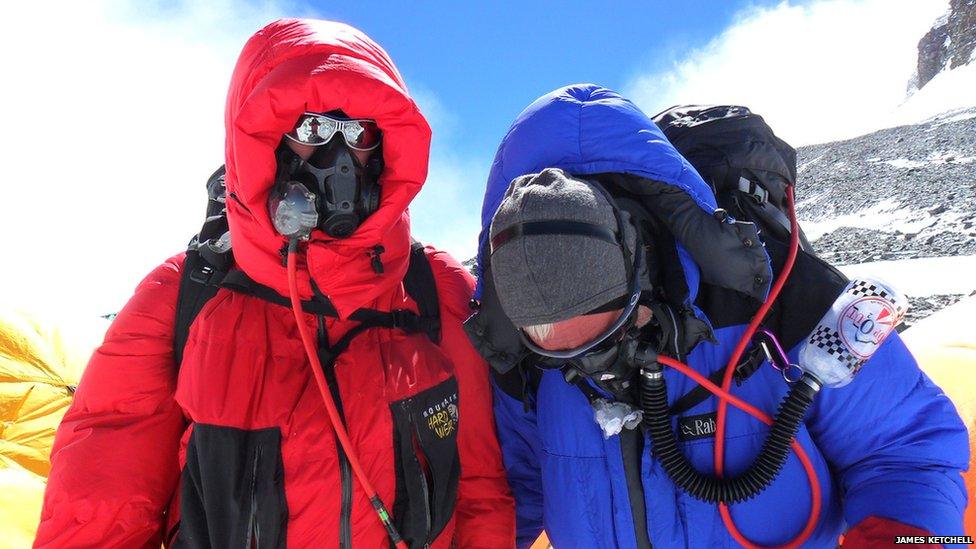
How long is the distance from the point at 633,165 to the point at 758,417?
2.71 ft

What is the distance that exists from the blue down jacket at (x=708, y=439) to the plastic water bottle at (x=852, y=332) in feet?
0.37

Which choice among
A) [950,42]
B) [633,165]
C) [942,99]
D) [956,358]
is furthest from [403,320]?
[950,42]

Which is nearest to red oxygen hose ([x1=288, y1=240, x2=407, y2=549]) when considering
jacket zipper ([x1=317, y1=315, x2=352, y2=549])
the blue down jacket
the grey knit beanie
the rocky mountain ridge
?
jacket zipper ([x1=317, y1=315, x2=352, y2=549])

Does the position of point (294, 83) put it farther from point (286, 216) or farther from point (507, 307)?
point (507, 307)

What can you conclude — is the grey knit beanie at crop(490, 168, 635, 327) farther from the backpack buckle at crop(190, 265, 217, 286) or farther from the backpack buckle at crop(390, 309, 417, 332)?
the backpack buckle at crop(190, 265, 217, 286)

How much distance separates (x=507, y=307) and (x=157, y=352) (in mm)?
1198

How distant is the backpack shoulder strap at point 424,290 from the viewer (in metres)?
2.32

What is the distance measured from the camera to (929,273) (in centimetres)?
825

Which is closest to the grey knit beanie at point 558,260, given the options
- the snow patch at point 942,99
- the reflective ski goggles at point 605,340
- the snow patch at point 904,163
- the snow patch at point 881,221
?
the reflective ski goggles at point 605,340

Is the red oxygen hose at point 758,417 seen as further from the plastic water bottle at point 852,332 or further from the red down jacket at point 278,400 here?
the red down jacket at point 278,400

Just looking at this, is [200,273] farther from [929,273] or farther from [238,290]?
[929,273]

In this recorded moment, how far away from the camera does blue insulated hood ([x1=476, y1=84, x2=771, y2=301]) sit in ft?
6.00

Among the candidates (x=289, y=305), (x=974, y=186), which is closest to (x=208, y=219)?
(x=289, y=305)

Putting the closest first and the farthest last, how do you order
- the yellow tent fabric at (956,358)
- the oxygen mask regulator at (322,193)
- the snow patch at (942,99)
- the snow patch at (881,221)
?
the oxygen mask regulator at (322,193)
the yellow tent fabric at (956,358)
the snow patch at (881,221)
the snow patch at (942,99)
